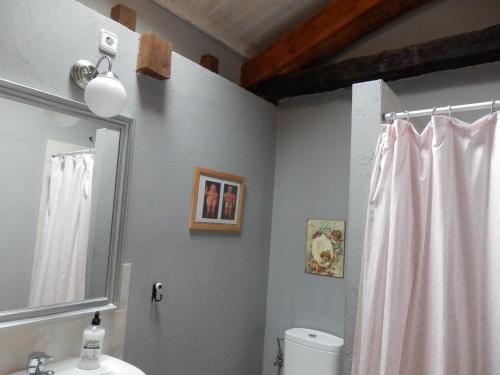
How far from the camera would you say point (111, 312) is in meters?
1.58

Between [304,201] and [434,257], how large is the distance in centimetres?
122

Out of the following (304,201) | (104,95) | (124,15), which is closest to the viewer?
(104,95)

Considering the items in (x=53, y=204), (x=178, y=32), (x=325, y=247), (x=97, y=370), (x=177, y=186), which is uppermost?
(x=178, y=32)

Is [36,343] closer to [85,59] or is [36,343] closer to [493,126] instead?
[85,59]

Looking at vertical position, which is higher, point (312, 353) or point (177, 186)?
point (177, 186)

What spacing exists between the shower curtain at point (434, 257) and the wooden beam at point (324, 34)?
959 millimetres

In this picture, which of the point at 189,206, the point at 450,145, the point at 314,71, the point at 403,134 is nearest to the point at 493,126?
the point at 450,145

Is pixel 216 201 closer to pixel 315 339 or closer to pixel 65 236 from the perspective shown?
pixel 65 236

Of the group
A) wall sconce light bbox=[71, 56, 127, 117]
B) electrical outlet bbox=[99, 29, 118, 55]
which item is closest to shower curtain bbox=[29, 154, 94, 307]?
wall sconce light bbox=[71, 56, 127, 117]

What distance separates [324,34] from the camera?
224 cm

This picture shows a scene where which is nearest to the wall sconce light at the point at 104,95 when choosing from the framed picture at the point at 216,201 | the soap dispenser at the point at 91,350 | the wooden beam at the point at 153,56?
the wooden beam at the point at 153,56

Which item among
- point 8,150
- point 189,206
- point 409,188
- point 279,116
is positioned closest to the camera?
point 8,150

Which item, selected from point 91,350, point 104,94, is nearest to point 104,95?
point 104,94

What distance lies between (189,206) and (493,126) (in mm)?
1394
